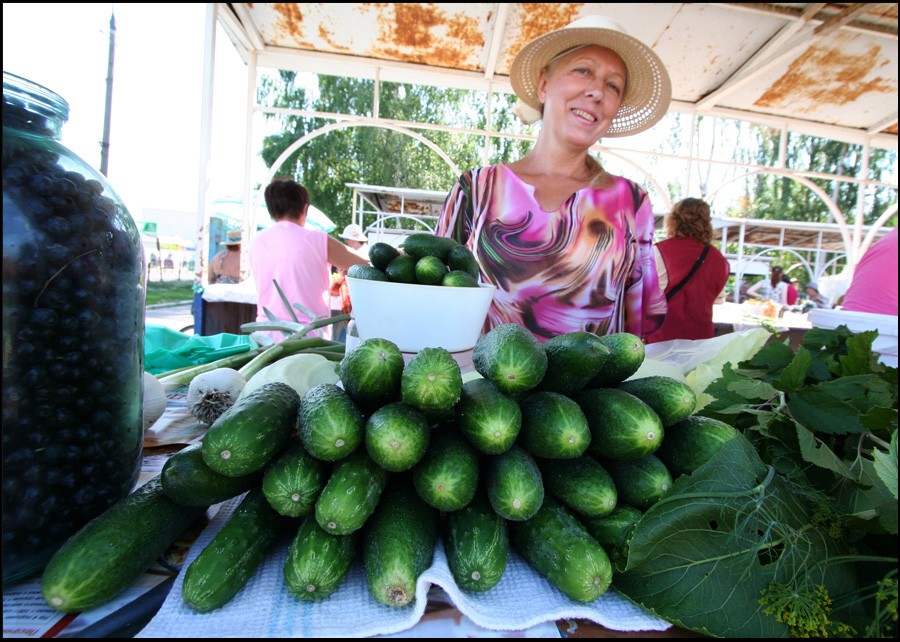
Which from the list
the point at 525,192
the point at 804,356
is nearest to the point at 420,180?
the point at 525,192

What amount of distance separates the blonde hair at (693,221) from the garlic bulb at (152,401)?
177 inches

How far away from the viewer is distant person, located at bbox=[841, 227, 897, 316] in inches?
117

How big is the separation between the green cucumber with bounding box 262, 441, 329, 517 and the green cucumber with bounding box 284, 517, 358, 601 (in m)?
0.04

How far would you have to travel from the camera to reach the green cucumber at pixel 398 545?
682mm

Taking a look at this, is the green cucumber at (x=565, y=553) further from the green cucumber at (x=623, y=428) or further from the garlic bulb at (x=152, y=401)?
the garlic bulb at (x=152, y=401)

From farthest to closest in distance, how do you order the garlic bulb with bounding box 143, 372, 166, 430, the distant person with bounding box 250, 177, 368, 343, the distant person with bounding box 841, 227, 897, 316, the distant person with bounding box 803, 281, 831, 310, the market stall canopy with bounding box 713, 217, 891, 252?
the distant person with bounding box 803, 281, 831, 310, the market stall canopy with bounding box 713, 217, 891, 252, the distant person with bounding box 250, 177, 368, 343, the distant person with bounding box 841, 227, 897, 316, the garlic bulb with bounding box 143, 372, 166, 430

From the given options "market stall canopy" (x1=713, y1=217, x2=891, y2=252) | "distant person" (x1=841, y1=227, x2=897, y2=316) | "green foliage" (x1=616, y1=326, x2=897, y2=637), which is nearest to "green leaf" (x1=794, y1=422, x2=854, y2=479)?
"green foliage" (x1=616, y1=326, x2=897, y2=637)

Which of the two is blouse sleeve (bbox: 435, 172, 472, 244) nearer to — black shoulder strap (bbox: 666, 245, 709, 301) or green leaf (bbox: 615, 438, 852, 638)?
green leaf (bbox: 615, 438, 852, 638)

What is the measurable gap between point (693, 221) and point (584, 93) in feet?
9.10

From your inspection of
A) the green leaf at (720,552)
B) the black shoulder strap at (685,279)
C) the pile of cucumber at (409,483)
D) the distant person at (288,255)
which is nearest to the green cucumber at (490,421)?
the pile of cucumber at (409,483)

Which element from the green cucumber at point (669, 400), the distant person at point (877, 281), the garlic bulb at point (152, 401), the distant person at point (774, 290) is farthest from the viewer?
the distant person at point (774, 290)

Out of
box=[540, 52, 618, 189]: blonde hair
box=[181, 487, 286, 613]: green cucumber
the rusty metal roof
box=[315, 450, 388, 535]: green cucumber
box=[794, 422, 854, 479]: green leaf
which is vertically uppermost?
the rusty metal roof

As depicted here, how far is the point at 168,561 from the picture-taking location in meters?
0.83

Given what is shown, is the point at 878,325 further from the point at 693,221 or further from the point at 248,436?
the point at 248,436
